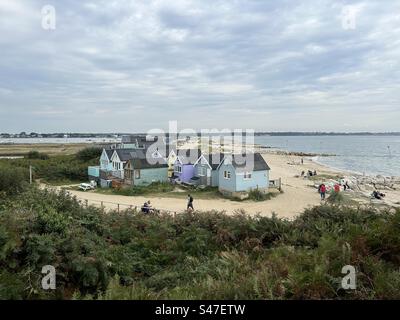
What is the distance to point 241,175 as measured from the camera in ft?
103

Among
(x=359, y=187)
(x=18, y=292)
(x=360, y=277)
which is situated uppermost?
(x=360, y=277)

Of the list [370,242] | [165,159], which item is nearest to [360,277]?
[370,242]

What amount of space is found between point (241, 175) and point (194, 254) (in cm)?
2015

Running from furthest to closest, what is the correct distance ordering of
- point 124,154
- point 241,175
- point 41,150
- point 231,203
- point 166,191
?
point 41,150
point 124,154
point 166,191
point 241,175
point 231,203

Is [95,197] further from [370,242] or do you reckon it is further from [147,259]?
[370,242]

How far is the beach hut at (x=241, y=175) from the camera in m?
31.2

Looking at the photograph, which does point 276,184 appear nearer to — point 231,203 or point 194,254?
point 231,203

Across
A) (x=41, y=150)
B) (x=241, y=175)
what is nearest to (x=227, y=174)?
(x=241, y=175)

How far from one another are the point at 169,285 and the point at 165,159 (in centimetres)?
3371

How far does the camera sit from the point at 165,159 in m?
41.9

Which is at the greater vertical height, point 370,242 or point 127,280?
point 370,242

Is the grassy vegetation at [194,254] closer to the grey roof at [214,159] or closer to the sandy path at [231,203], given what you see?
the sandy path at [231,203]

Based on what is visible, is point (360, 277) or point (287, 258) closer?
point (360, 277)

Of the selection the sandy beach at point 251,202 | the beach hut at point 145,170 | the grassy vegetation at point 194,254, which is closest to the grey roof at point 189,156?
the beach hut at point 145,170
